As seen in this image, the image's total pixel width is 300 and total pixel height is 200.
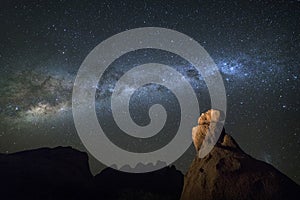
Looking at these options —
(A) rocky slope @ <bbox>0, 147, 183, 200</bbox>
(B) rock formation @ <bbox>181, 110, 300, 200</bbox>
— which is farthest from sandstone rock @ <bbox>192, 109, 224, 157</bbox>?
(A) rocky slope @ <bbox>0, 147, 183, 200</bbox>

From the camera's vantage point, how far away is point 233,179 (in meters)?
20.9

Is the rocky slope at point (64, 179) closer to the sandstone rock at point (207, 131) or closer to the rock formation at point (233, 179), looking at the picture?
the sandstone rock at point (207, 131)

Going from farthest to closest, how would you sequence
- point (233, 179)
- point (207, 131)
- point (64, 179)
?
point (64, 179) < point (207, 131) < point (233, 179)

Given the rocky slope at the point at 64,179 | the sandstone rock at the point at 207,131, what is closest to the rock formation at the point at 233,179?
the sandstone rock at the point at 207,131

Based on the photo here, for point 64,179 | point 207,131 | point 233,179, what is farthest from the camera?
point 64,179

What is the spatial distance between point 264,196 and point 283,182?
2.09m

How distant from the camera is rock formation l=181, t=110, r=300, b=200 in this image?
799 inches

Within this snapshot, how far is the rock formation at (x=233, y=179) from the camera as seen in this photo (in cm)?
2030

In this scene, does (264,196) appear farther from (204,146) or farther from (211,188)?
(204,146)

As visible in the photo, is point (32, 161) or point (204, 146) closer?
point (204, 146)

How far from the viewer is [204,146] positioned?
82.8 feet

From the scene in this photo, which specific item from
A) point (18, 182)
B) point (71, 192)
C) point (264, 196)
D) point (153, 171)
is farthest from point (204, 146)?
point (153, 171)

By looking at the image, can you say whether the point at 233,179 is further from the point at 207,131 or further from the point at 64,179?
the point at 64,179

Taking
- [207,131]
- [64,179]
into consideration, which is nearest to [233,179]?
[207,131]
